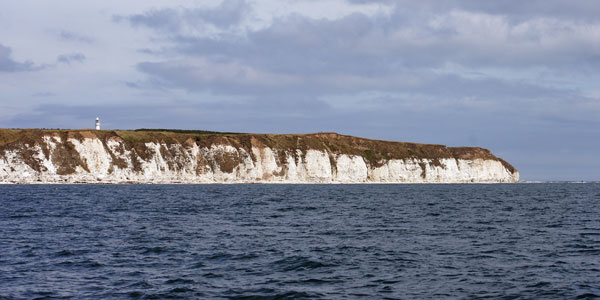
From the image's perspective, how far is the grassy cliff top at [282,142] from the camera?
4337 inches

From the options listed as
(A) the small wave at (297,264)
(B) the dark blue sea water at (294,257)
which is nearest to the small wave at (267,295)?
(B) the dark blue sea water at (294,257)

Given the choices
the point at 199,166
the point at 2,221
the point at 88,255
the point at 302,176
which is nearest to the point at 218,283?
the point at 88,255

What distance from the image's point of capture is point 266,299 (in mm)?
15508

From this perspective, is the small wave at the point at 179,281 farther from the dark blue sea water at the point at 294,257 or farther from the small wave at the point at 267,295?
the small wave at the point at 267,295

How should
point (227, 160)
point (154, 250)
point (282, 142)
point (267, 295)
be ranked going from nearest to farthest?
1. point (267, 295)
2. point (154, 250)
3. point (227, 160)
4. point (282, 142)

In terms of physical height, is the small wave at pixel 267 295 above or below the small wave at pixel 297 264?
below

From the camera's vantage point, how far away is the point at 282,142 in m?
138

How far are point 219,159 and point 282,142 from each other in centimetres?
→ 1986

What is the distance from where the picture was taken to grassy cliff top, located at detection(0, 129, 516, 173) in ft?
361

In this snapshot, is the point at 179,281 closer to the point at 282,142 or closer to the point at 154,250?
the point at 154,250

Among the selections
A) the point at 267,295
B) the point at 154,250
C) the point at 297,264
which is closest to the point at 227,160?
the point at 154,250

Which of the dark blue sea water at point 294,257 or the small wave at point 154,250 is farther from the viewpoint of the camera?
the small wave at point 154,250

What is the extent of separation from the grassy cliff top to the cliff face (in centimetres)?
22

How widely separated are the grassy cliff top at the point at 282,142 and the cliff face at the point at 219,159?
8.6 inches
